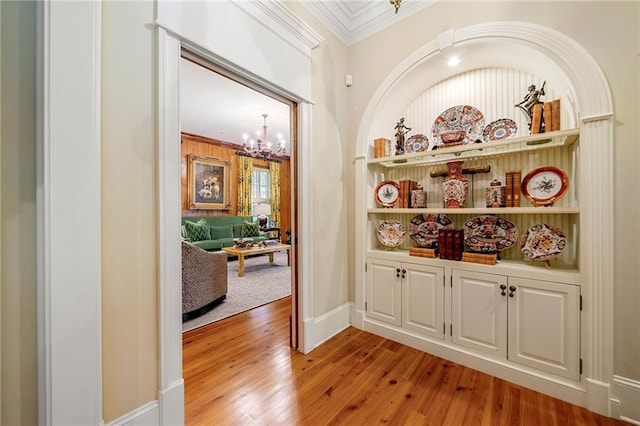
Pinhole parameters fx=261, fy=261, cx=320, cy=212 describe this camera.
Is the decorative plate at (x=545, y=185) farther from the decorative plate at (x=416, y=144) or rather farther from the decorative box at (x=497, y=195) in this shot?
the decorative plate at (x=416, y=144)

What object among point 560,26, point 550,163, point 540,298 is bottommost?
point 540,298

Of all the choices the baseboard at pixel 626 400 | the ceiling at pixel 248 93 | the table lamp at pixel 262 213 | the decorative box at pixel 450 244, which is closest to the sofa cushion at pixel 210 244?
the table lamp at pixel 262 213

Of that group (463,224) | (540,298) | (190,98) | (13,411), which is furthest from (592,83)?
(190,98)

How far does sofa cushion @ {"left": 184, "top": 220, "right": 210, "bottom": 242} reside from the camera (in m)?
5.60

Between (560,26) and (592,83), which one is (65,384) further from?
(560,26)

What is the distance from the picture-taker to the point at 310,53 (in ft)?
7.52

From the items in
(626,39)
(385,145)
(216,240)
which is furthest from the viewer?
(216,240)

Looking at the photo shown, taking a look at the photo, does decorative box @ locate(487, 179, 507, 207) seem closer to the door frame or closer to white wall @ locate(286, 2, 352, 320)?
white wall @ locate(286, 2, 352, 320)

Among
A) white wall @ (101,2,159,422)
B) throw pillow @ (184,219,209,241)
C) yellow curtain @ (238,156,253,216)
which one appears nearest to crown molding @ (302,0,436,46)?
white wall @ (101,2,159,422)

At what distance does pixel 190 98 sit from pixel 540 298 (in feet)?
16.4

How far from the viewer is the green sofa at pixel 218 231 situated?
559 cm

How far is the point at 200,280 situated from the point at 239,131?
404 centimetres

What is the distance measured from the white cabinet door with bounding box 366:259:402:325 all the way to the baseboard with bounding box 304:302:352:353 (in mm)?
249

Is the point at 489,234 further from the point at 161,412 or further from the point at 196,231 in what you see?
the point at 196,231
